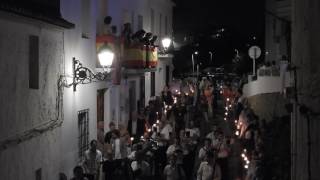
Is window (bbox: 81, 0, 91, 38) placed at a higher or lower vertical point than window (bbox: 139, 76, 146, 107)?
higher

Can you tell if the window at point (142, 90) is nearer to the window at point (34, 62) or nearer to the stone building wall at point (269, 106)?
the stone building wall at point (269, 106)

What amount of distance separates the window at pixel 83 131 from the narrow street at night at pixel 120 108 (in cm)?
3

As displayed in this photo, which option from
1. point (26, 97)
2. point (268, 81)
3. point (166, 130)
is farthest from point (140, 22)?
point (26, 97)

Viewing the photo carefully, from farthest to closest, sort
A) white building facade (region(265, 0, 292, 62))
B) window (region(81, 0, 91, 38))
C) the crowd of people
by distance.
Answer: white building facade (region(265, 0, 292, 62))
window (region(81, 0, 91, 38))
the crowd of people

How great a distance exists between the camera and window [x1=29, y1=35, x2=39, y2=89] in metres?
12.4

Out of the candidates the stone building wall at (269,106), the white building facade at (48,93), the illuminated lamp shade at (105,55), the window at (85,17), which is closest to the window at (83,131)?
the white building facade at (48,93)

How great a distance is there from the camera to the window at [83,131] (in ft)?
54.8

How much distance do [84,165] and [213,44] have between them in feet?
139

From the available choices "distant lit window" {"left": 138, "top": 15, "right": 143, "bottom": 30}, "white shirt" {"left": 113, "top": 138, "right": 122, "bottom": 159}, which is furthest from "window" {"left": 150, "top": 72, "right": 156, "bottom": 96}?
"white shirt" {"left": 113, "top": 138, "right": 122, "bottom": 159}

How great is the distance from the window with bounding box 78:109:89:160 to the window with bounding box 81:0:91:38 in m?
2.02

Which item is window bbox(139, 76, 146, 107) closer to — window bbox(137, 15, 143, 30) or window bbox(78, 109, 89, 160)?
window bbox(137, 15, 143, 30)

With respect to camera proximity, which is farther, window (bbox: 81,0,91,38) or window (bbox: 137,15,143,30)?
window (bbox: 137,15,143,30)

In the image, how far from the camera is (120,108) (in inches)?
901

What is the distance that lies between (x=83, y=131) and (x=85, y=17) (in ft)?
9.85
